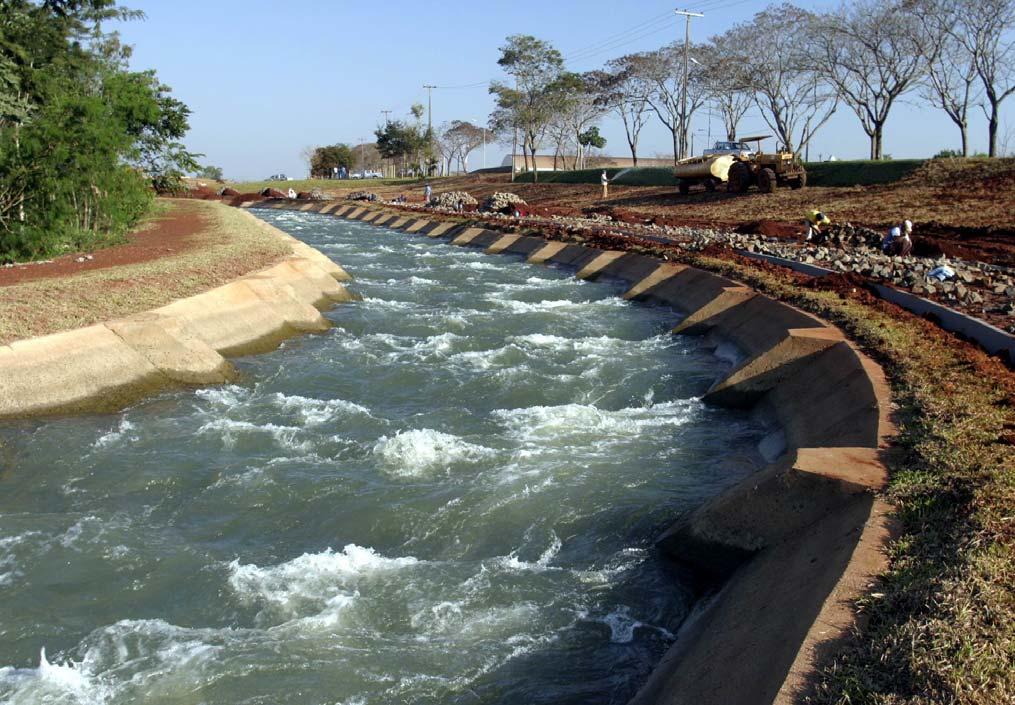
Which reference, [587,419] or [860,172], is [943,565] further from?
[860,172]

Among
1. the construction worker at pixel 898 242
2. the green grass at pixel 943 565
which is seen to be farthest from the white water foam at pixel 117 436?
→ the construction worker at pixel 898 242

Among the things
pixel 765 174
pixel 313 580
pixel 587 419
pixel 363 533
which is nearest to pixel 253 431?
pixel 363 533

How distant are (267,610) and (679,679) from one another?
3617mm

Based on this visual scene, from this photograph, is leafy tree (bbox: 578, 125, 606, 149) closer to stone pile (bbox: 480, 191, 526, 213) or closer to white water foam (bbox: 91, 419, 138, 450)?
stone pile (bbox: 480, 191, 526, 213)

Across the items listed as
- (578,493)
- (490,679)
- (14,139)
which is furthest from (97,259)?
(490,679)

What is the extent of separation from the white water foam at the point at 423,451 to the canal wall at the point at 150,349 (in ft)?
14.9

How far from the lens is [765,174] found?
39688 millimetres

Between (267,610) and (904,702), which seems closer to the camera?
(904,702)

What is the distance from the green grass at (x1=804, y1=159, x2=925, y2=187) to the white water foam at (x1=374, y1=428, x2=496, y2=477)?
33.0 meters

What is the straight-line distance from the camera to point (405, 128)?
355ft

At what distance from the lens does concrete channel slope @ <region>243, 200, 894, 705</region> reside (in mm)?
5191

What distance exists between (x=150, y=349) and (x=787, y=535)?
10.8 m

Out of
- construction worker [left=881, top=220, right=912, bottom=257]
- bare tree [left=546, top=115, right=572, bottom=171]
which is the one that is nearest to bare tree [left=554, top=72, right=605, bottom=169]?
bare tree [left=546, top=115, right=572, bottom=171]

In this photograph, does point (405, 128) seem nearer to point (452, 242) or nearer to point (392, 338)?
point (452, 242)
